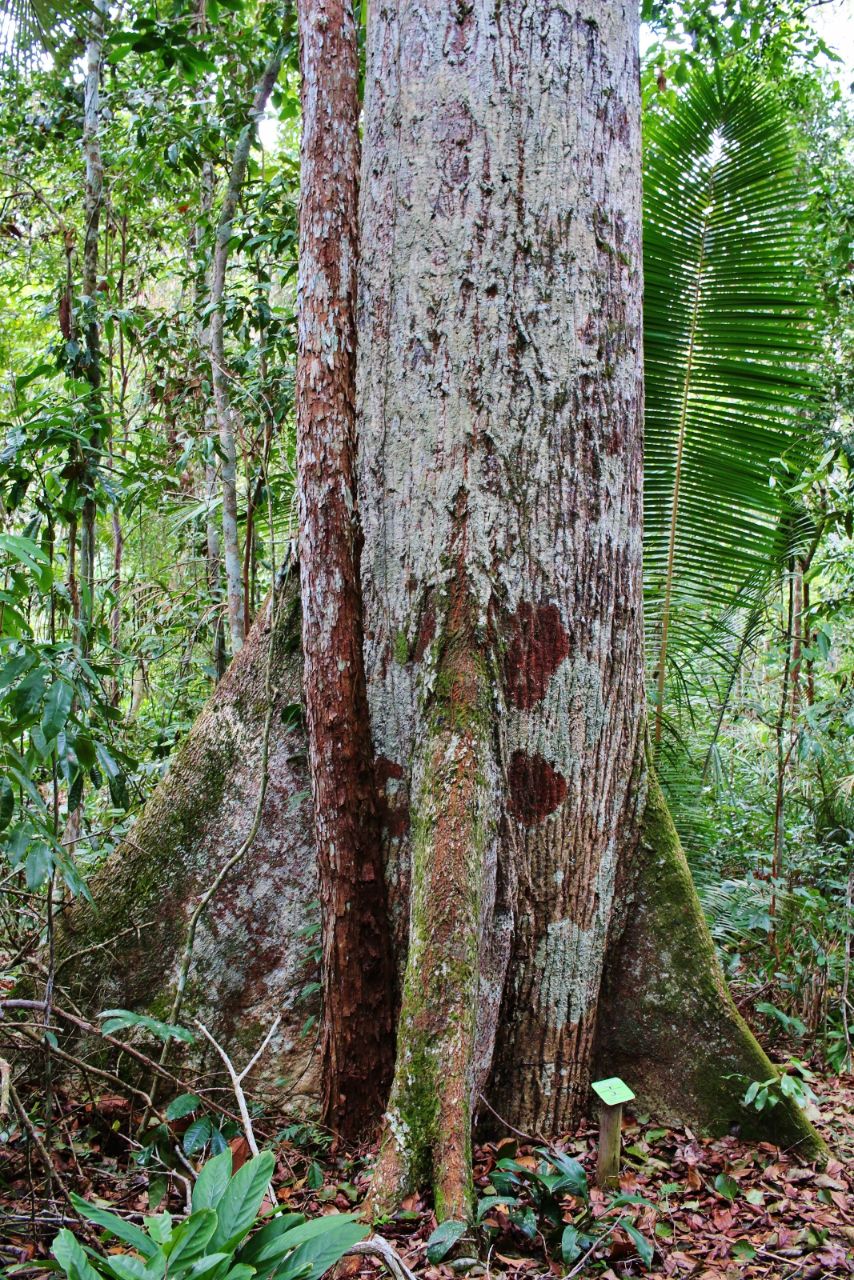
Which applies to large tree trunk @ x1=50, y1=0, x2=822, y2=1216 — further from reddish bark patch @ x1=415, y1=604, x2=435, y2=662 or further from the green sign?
the green sign

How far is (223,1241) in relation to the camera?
1661mm

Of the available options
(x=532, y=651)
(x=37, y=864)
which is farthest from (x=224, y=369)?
(x=37, y=864)

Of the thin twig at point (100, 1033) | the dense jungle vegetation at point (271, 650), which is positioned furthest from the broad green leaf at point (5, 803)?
the thin twig at point (100, 1033)

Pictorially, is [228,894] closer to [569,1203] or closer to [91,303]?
[569,1203]

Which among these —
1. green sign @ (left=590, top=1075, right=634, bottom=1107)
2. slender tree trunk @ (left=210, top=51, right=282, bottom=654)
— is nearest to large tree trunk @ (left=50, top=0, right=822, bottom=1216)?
green sign @ (left=590, top=1075, right=634, bottom=1107)

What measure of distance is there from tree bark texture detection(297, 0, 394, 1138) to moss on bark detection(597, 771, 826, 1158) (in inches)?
27.7

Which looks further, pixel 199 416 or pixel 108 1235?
pixel 199 416

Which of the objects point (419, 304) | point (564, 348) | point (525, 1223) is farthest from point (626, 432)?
point (525, 1223)

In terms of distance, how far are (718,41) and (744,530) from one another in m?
3.51

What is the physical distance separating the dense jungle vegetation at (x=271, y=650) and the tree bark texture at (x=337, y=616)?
242mm

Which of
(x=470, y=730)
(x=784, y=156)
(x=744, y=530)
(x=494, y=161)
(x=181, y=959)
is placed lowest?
(x=181, y=959)

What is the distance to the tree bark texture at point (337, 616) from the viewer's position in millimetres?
2631

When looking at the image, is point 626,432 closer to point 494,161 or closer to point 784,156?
point 494,161

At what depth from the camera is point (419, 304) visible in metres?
2.67
